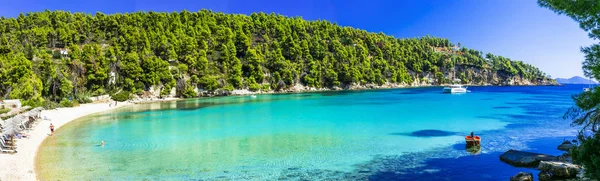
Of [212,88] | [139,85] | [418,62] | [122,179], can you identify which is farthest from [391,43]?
[122,179]

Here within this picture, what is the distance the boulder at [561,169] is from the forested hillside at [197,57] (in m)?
54.1

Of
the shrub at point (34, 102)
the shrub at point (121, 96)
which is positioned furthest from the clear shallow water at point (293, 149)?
the shrub at point (121, 96)

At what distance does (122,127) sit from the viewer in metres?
34.0

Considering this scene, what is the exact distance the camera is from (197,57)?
9562cm

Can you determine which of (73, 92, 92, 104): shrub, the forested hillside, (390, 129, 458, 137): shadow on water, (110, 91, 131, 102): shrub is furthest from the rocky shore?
(110, 91, 131, 102): shrub

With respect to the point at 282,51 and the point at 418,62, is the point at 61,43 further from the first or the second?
the point at 418,62

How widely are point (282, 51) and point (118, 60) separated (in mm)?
57798

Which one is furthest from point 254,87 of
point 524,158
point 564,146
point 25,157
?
point 524,158

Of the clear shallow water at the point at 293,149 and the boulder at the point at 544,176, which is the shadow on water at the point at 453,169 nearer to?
the clear shallow water at the point at 293,149

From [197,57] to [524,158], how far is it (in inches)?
3449

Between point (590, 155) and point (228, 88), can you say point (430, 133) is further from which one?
point (228, 88)

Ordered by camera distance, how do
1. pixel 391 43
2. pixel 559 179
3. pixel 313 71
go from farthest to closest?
1. pixel 391 43
2. pixel 313 71
3. pixel 559 179

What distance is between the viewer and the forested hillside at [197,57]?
6694 cm

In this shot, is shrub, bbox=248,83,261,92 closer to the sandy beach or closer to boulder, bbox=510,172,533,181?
the sandy beach
